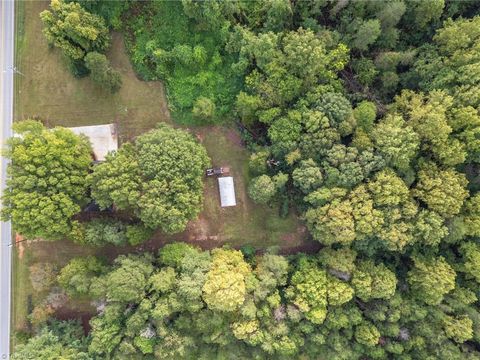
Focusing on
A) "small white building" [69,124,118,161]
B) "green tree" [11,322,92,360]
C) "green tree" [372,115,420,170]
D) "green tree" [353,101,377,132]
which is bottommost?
"green tree" [11,322,92,360]

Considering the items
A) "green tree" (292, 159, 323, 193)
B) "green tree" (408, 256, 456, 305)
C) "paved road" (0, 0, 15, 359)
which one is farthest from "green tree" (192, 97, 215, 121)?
"green tree" (408, 256, 456, 305)

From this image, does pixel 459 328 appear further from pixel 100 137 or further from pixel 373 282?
pixel 100 137

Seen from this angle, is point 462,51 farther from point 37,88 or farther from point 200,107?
point 37,88

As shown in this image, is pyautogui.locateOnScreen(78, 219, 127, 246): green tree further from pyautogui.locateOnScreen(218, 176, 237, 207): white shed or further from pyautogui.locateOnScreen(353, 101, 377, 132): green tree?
pyautogui.locateOnScreen(353, 101, 377, 132): green tree

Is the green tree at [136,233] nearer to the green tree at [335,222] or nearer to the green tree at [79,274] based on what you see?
the green tree at [79,274]

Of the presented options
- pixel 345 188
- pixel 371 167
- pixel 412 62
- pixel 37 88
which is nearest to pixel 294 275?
pixel 345 188

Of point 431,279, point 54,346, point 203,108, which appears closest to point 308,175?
point 203,108
